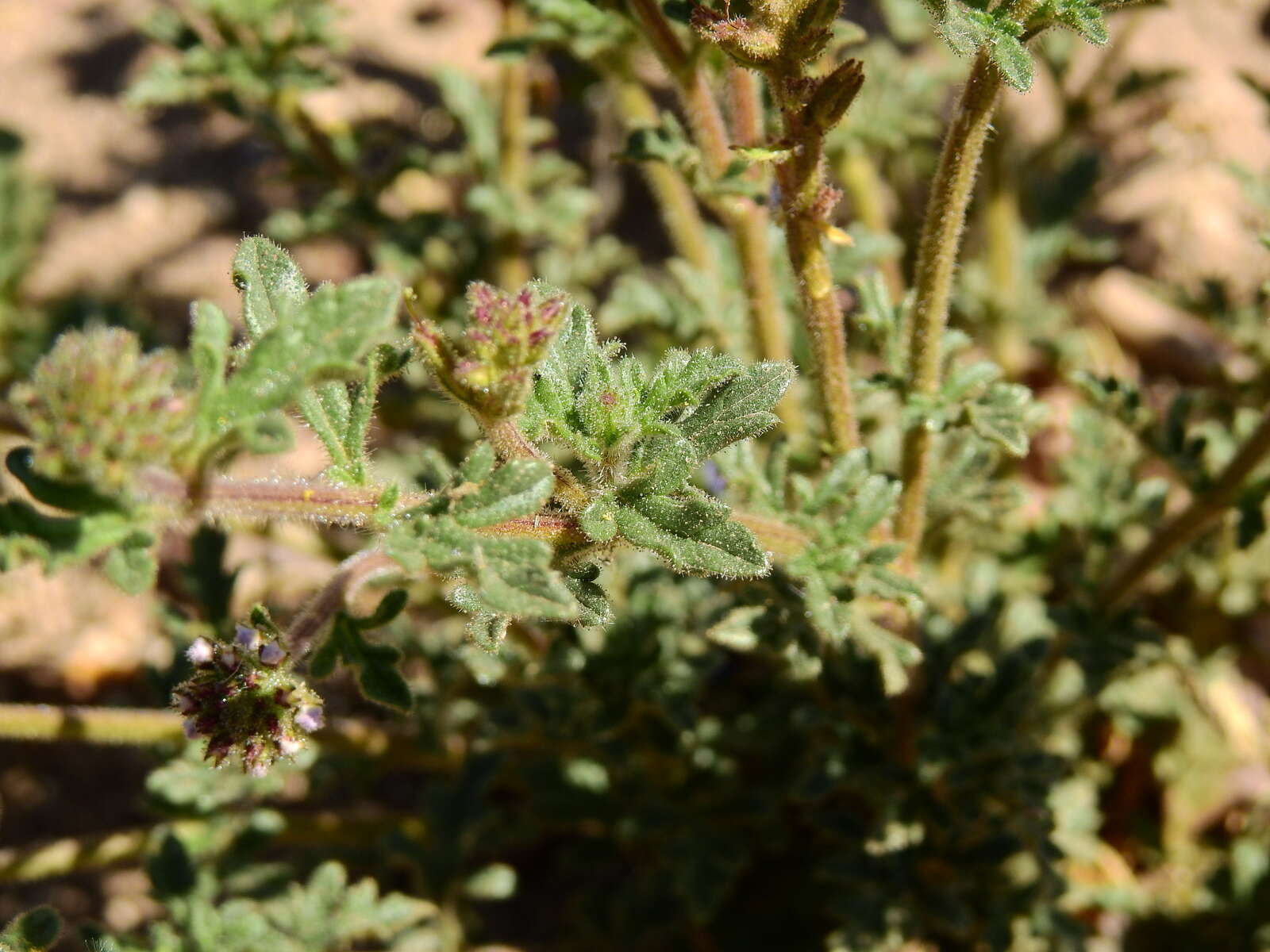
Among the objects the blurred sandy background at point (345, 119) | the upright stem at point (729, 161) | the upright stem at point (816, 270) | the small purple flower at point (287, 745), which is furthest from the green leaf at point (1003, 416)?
the blurred sandy background at point (345, 119)

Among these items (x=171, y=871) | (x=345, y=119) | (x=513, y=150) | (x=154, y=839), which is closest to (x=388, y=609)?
(x=171, y=871)

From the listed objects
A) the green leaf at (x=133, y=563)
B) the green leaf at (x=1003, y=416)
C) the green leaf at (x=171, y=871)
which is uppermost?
the green leaf at (x=1003, y=416)

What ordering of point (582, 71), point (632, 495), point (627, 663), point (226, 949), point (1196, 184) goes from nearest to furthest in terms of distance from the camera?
point (632, 495)
point (226, 949)
point (627, 663)
point (582, 71)
point (1196, 184)

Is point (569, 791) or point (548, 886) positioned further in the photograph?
point (548, 886)

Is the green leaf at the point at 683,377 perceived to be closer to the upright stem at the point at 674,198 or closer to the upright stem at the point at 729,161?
the upright stem at the point at 729,161

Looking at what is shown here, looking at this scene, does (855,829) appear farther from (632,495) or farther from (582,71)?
(582,71)

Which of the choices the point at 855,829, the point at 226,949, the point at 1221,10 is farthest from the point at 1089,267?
the point at 226,949

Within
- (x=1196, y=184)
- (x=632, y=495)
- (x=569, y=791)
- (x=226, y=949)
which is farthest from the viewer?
(x=1196, y=184)
